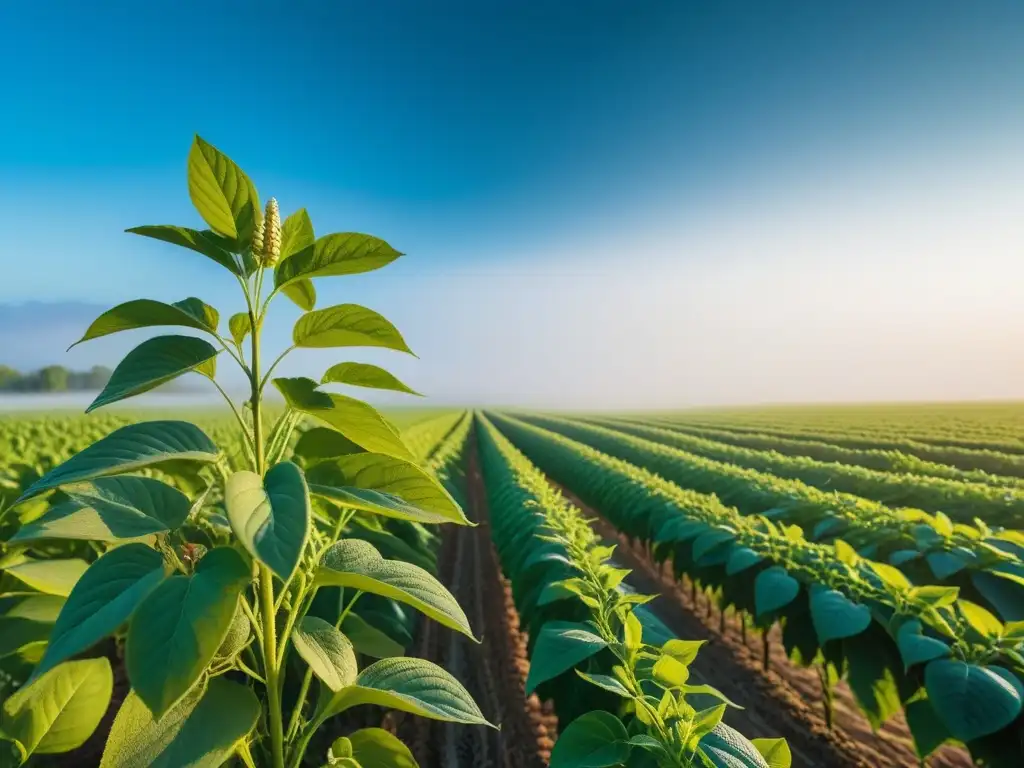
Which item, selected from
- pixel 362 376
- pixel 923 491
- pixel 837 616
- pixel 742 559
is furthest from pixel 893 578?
pixel 923 491

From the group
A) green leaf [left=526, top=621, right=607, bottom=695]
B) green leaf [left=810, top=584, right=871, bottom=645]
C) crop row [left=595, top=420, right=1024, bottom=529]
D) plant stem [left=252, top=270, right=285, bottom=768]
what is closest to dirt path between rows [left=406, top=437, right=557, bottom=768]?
green leaf [left=526, top=621, right=607, bottom=695]

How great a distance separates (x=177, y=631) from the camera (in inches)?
29.1

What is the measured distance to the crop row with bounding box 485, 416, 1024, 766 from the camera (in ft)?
6.49

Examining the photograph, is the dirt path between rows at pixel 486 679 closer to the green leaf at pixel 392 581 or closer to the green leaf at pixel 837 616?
the green leaf at pixel 392 581

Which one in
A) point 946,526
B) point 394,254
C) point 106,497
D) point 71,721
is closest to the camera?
point 106,497

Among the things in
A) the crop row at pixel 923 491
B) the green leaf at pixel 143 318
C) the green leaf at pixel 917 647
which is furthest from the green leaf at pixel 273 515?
the crop row at pixel 923 491

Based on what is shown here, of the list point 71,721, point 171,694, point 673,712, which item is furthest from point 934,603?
point 71,721

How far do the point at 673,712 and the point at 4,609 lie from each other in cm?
237

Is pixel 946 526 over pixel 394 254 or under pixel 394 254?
under

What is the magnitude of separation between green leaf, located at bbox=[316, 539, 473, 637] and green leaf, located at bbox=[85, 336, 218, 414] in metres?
0.43

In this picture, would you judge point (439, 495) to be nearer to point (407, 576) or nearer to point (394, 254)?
point (407, 576)

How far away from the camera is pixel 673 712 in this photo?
145 centimetres

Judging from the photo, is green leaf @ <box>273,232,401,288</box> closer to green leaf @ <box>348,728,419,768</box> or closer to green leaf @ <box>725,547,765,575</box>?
green leaf @ <box>348,728,419,768</box>

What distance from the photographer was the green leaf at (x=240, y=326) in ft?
3.52
